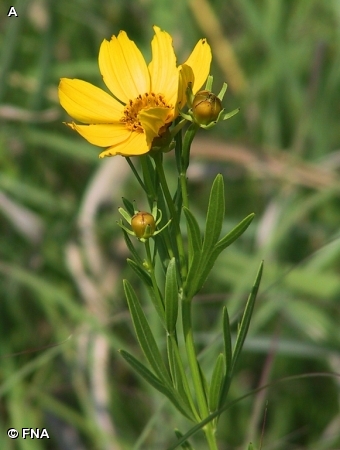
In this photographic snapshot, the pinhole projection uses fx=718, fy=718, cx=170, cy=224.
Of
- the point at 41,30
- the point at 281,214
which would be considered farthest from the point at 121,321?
the point at 41,30

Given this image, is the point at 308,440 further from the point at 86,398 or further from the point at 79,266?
the point at 79,266

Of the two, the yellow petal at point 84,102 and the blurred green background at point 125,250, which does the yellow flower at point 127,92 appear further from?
the blurred green background at point 125,250

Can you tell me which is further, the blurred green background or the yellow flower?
the blurred green background

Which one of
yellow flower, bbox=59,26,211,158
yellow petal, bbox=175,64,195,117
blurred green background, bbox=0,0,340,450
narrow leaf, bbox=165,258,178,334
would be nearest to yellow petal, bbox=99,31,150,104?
yellow flower, bbox=59,26,211,158

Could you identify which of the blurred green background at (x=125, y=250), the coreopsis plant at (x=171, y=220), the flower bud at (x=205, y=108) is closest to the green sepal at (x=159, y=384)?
the coreopsis plant at (x=171, y=220)

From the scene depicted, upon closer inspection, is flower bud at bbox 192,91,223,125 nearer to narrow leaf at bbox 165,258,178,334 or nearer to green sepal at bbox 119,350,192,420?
narrow leaf at bbox 165,258,178,334
